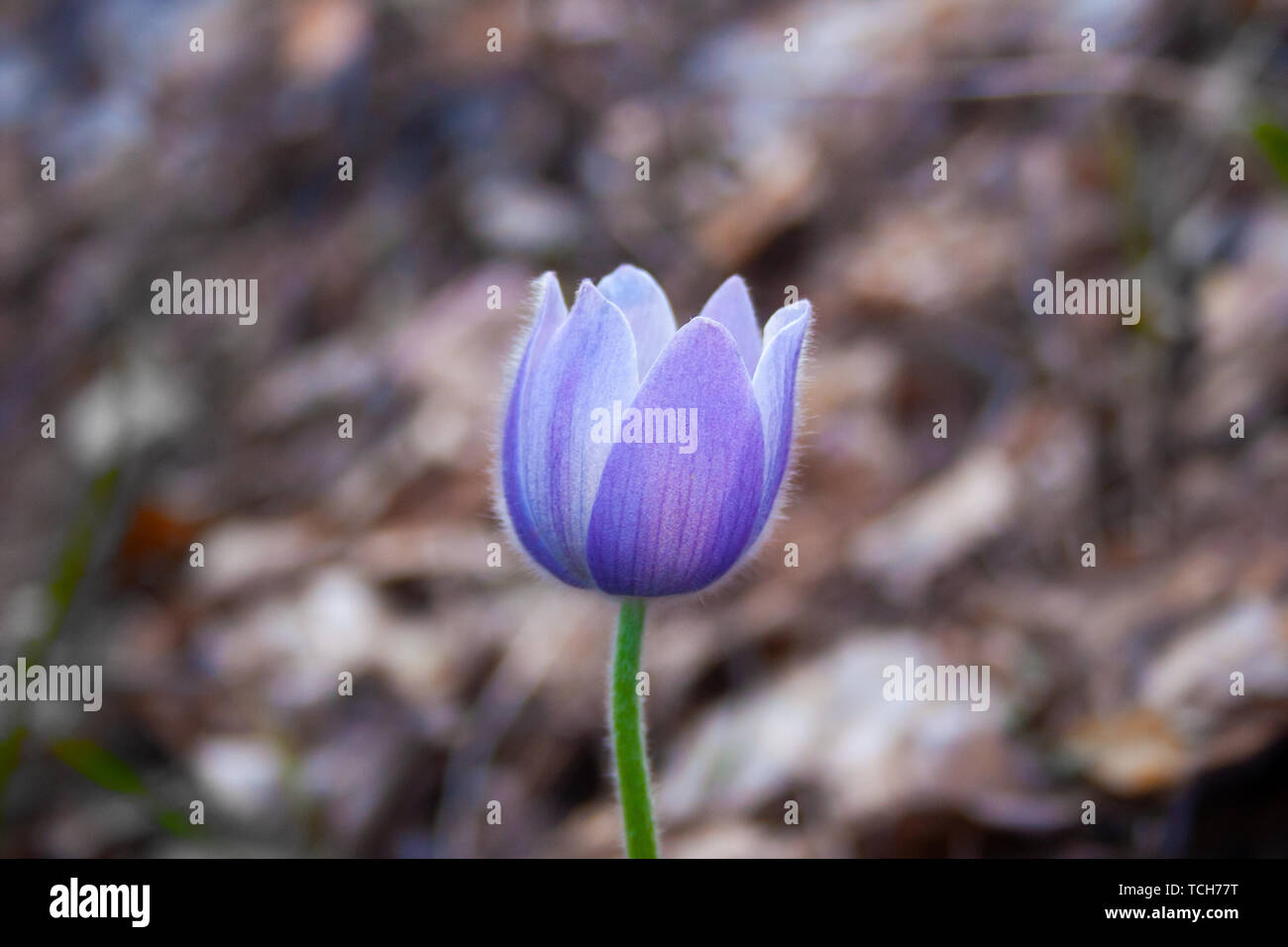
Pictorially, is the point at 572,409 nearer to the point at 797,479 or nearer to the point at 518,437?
the point at 518,437

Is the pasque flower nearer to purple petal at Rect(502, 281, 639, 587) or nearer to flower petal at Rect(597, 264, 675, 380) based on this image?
purple petal at Rect(502, 281, 639, 587)

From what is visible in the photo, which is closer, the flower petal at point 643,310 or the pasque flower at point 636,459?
the pasque flower at point 636,459

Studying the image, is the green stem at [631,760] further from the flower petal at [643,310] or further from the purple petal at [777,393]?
the flower petal at [643,310]

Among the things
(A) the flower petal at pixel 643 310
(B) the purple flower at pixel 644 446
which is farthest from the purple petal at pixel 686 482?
(A) the flower petal at pixel 643 310

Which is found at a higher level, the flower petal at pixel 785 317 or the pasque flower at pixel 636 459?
the flower petal at pixel 785 317

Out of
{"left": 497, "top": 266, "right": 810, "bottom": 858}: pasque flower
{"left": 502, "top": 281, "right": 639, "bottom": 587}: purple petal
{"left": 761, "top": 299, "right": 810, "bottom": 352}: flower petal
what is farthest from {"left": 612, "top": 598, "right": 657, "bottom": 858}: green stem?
{"left": 761, "top": 299, "right": 810, "bottom": 352}: flower petal
